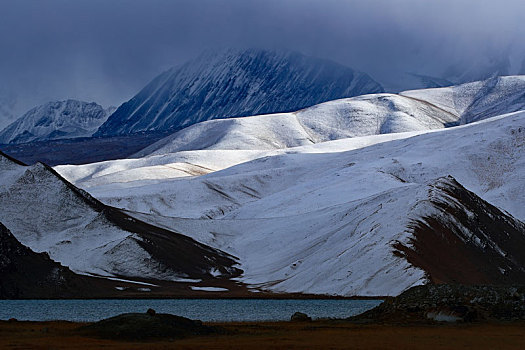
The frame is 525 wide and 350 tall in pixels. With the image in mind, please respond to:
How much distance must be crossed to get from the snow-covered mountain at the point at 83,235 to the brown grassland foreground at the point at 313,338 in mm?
83721

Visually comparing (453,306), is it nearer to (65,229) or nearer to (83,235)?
(83,235)

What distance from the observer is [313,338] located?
41000 mm

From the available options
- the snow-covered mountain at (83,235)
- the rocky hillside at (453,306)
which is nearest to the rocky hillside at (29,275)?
the snow-covered mountain at (83,235)

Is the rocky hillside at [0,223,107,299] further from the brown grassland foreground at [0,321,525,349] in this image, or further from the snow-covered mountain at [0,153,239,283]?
the brown grassland foreground at [0,321,525,349]

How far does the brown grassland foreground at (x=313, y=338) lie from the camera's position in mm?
37469

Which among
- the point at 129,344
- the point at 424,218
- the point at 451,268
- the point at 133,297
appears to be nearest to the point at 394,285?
the point at 451,268

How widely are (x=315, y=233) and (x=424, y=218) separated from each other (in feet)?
92.1

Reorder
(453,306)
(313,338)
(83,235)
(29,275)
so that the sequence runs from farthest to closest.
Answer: (83,235), (29,275), (453,306), (313,338)

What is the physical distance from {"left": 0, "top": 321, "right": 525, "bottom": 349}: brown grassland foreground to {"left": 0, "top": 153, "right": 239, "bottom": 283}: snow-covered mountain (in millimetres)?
83721

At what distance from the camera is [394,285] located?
10662 cm

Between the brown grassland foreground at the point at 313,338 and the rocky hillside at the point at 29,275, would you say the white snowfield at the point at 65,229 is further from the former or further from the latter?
the brown grassland foreground at the point at 313,338

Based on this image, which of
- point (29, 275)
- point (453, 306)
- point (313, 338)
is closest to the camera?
point (313, 338)

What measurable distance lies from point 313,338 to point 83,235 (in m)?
102

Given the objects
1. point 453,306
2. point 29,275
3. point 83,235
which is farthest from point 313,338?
point 83,235
